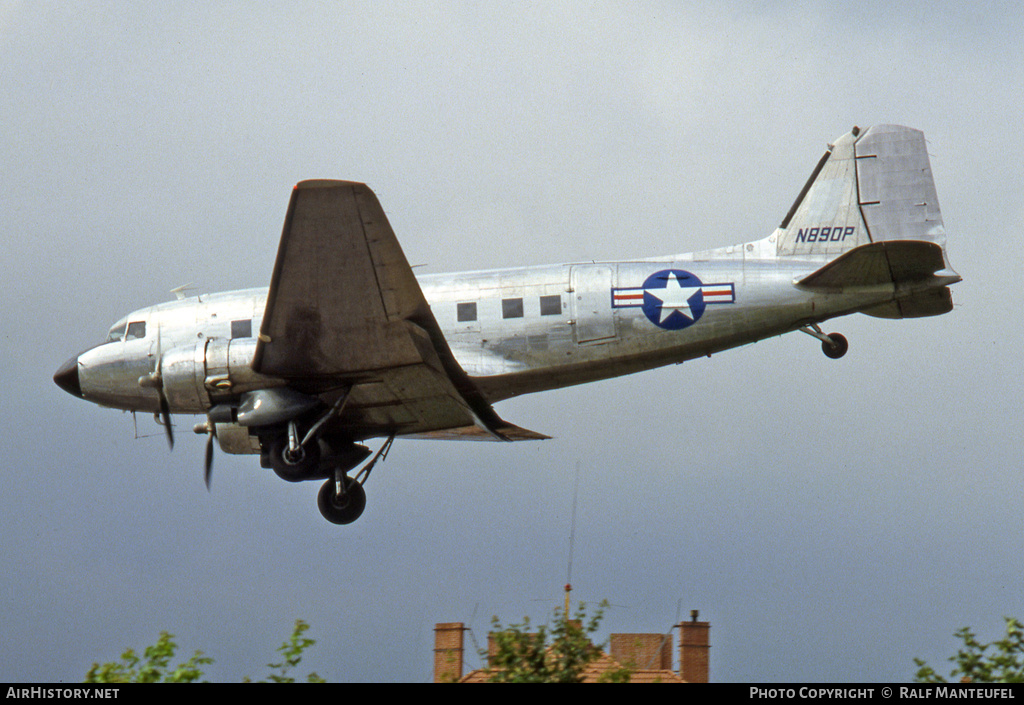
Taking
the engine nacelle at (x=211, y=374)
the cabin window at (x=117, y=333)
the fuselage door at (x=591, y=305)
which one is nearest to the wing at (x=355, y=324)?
the engine nacelle at (x=211, y=374)

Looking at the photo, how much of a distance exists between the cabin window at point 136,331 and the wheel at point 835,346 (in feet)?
36.2

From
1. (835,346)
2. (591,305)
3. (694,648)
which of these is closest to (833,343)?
(835,346)

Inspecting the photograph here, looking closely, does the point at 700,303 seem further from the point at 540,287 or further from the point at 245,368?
the point at 245,368

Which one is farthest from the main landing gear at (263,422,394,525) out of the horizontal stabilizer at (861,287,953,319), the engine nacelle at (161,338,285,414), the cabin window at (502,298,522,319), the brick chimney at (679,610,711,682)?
the horizontal stabilizer at (861,287,953,319)

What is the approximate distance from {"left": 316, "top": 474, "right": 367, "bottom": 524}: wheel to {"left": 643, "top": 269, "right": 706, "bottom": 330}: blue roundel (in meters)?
5.87

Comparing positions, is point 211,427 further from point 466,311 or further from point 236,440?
point 466,311

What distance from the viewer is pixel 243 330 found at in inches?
767

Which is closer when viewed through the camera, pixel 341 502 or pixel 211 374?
pixel 211 374

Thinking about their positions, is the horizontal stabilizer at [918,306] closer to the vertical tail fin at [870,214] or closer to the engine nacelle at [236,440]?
the vertical tail fin at [870,214]

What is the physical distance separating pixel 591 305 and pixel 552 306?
0.60 meters

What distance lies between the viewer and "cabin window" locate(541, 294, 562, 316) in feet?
61.1

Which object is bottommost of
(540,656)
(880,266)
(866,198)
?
(540,656)

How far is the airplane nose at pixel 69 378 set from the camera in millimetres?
20078

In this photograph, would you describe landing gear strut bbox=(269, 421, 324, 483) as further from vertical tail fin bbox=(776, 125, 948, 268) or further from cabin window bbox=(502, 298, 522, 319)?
vertical tail fin bbox=(776, 125, 948, 268)
